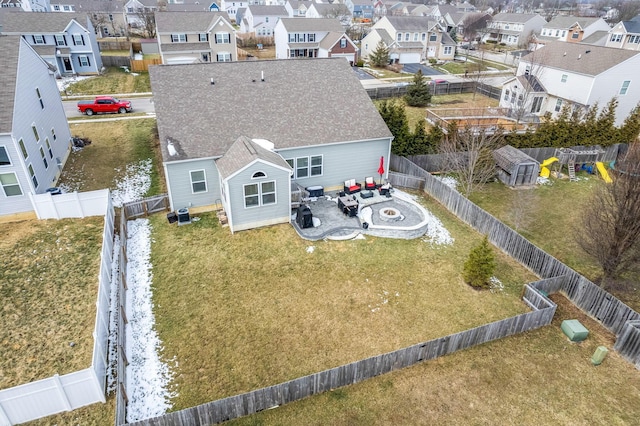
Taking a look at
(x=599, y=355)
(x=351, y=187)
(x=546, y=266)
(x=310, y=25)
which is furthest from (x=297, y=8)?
(x=599, y=355)

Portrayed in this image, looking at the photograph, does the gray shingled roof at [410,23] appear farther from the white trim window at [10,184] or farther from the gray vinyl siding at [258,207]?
the white trim window at [10,184]

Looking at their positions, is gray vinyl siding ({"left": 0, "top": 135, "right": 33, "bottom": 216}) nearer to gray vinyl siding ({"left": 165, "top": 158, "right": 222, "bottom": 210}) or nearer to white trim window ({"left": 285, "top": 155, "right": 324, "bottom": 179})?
gray vinyl siding ({"left": 165, "top": 158, "right": 222, "bottom": 210})

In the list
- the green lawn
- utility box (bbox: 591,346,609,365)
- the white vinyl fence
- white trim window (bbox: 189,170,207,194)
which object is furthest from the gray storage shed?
the white vinyl fence

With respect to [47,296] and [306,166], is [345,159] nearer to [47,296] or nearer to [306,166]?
[306,166]

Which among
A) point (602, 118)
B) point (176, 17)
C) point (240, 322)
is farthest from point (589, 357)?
point (176, 17)

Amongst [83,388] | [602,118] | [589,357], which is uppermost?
[602,118]

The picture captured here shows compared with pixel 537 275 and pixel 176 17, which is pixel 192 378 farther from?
pixel 176 17
